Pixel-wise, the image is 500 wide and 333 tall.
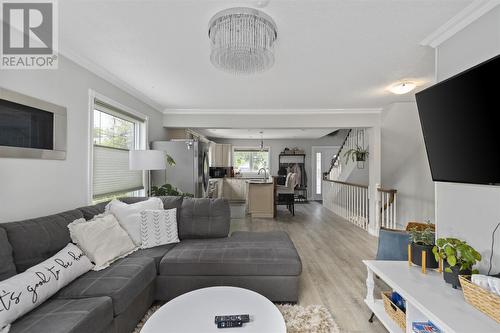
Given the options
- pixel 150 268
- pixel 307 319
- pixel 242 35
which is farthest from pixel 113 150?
pixel 307 319

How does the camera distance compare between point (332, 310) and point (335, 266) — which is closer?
point (332, 310)

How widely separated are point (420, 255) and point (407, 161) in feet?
10.3

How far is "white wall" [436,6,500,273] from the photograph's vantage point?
1.51 metres

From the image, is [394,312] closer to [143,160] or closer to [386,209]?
[386,209]

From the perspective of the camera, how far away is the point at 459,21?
1702mm

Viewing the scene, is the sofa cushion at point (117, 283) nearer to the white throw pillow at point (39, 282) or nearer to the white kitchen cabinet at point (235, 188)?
the white throw pillow at point (39, 282)

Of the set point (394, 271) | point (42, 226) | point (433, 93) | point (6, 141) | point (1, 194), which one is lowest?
point (394, 271)

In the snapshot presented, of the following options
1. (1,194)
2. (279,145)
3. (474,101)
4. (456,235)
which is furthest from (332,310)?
(279,145)

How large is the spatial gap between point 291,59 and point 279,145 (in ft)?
21.4

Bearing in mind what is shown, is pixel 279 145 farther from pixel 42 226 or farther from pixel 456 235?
pixel 42 226

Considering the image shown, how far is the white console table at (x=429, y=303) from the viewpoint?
1.17m

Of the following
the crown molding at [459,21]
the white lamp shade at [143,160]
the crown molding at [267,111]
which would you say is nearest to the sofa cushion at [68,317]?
the white lamp shade at [143,160]

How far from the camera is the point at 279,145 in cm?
882

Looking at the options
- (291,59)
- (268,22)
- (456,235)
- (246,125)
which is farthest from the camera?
(246,125)
